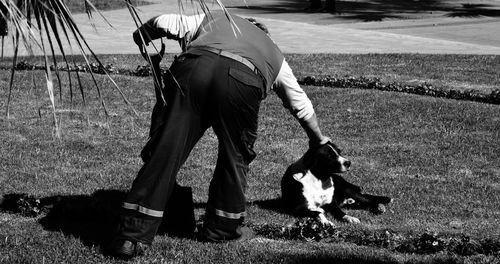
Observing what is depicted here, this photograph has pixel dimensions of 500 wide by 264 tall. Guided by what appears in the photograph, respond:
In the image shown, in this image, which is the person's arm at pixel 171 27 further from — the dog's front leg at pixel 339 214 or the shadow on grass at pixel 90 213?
the dog's front leg at pixel 339 214

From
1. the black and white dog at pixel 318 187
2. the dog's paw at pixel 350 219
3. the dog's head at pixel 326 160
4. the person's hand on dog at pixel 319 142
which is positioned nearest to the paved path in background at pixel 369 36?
the black and white dog at pixel 318 187

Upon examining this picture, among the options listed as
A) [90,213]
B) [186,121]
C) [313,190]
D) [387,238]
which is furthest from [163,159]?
[313,190]

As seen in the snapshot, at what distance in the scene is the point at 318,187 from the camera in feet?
21.6

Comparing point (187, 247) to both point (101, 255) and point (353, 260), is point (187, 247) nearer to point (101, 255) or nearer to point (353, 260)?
point (101, 255)

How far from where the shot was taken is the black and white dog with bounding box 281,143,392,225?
6375 mm

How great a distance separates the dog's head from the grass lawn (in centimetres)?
43

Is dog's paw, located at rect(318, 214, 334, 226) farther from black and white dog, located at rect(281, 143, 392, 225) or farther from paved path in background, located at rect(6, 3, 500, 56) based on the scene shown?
paved path in background, located at rect(6, 3, 500, 56)

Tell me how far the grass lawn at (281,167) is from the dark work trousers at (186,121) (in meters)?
0.29

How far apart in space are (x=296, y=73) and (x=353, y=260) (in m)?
7.71

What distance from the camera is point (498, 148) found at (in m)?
9.14

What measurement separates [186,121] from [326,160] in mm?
1622

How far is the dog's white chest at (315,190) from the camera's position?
6469 millimetres

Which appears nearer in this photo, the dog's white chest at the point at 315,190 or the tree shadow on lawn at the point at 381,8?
the dog's white chest at the point at 315,190

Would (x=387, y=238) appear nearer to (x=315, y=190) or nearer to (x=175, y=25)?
(x=315, y=190)
